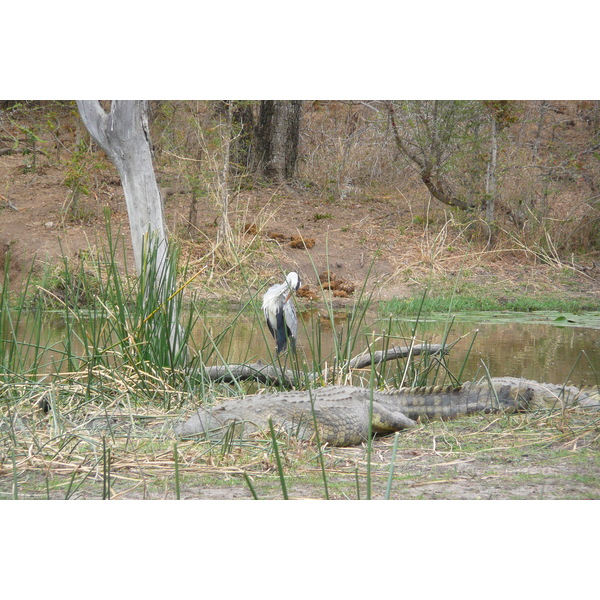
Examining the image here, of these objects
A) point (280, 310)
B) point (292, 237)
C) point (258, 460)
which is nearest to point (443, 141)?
point (292, 237)

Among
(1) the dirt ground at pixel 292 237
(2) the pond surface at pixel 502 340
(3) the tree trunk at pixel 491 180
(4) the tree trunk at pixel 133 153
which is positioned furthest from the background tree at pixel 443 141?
(4) the tree trunk at pixel 133 153

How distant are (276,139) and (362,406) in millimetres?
7070

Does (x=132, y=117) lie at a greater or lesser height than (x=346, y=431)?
greater

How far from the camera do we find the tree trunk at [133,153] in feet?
11.0

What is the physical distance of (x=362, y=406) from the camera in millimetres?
2629

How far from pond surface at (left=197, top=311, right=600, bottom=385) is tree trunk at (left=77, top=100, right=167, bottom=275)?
2.92 ft

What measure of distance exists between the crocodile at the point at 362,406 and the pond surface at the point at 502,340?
1.32 meters

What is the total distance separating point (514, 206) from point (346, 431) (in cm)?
592

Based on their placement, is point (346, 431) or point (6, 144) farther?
point (6, 144)

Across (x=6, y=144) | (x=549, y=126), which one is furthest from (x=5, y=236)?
(x=549, y=126)

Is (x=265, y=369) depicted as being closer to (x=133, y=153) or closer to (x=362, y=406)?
(x=362, y=406)

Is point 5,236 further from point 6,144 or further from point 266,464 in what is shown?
point 266,464

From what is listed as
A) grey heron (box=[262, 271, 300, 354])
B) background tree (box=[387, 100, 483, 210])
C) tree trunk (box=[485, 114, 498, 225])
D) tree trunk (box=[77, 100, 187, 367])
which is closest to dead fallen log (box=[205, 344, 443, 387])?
tree trunk (box=[77, 100, 187, 367])

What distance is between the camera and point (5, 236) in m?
7.20
